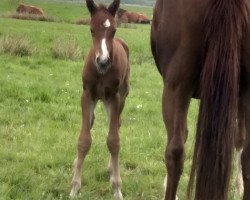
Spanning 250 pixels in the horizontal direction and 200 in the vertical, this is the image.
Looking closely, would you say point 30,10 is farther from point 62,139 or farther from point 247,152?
point 247,152

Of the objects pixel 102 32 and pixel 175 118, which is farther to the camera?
pixel 102 32

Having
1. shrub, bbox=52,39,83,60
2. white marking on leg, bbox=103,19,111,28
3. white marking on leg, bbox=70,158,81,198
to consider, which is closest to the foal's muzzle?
white marking on leg, bbox=103,19,111,28

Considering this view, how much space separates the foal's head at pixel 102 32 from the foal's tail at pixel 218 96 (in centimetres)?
159

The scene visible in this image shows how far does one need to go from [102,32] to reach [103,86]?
0.59m

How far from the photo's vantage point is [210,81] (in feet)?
10.4

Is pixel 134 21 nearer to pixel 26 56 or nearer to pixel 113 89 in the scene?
pixel 26 56

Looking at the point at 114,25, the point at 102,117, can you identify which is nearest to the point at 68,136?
the point at 102,117

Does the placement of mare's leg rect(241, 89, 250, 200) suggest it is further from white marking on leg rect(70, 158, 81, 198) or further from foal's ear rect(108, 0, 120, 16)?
foal's ear rect(108, 0, 120, 16)

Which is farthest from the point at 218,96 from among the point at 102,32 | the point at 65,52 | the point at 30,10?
the point at 30,10

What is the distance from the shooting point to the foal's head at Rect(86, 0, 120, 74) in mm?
4656

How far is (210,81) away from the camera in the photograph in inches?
125

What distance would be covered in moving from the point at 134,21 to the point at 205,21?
138 feet

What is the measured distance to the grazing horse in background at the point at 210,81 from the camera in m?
3.12

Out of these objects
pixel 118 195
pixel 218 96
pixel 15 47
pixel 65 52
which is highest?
pixel 218 96
